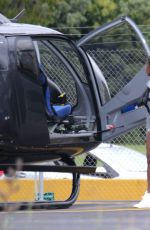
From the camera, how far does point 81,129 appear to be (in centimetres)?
1220

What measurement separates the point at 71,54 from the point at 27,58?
2302mm

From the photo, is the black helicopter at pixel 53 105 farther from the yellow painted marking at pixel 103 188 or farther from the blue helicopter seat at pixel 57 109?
the yellow painted marking at pixel 103 188

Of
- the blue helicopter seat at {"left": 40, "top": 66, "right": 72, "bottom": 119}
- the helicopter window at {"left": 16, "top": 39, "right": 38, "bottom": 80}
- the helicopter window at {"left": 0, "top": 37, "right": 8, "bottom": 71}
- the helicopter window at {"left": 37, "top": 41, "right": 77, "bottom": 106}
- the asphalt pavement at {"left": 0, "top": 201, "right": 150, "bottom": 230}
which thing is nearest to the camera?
the asphalt pavement at {"left": 0, "top": 201, "right": 150, "bottom": 230}

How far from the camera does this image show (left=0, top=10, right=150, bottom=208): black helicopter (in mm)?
10953

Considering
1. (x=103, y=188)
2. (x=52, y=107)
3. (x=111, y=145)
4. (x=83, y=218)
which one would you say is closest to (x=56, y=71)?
(x=111, y=145)

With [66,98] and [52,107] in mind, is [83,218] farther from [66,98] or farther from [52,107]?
[66,98]

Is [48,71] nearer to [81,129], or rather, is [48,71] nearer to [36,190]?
[36,190]

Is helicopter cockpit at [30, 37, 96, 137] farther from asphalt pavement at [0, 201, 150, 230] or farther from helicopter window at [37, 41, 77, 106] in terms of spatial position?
asphalt pavement at [0, 201, 150, 230]

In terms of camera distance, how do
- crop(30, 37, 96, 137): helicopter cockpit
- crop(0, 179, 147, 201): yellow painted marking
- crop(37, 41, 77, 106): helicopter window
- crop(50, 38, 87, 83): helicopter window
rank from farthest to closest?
crop(0, 179, 147, 201): yellow painted marking < crop(37, 41, 77, 106): helicopter window < crop(50, 38, 87, 83): helicopter window < crop(30, 37, 96, 137): helicopter cockpit

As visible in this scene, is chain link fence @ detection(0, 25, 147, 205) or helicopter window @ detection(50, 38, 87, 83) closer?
helicopter window @ detection(50, 38, 87, 83)

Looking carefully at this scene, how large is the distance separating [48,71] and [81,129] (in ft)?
11.0

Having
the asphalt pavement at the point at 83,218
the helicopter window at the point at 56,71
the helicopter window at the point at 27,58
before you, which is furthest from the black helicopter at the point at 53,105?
the helicopter window at the point at 56,71

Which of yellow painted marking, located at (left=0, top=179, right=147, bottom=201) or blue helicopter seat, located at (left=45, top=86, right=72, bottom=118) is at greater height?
blue helicopter seat, located at (left=45, top=86, right=72, bottom=118)

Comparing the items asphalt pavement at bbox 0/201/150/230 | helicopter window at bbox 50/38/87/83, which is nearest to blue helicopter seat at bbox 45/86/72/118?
helicopter window at bbox 50/38/87/83
